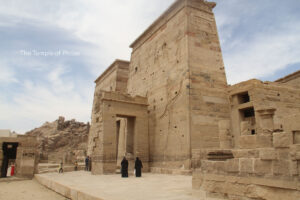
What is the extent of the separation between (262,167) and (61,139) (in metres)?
28.3

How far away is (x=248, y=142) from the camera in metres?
4.02

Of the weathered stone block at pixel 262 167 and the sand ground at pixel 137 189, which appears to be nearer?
the weathered stone block at pixel 262 167

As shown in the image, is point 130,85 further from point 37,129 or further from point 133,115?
point 37,129

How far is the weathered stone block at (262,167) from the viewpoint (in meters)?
3.44

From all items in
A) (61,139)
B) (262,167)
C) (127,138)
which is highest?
(61,139)

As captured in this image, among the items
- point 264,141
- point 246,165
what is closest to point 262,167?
point 246,165

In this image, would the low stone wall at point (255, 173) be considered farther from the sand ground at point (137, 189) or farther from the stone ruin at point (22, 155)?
the stone ruin at point (22, 155)

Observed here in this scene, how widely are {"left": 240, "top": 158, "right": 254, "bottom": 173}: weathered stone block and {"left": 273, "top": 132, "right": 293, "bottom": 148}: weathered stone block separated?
51 centimetres

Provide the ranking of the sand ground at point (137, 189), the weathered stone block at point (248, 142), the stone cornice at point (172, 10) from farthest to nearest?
the stone cornice at point (172, 10), the sand ground at point (137, 189), the weathered stone block at point (248, 142)

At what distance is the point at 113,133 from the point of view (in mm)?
10938

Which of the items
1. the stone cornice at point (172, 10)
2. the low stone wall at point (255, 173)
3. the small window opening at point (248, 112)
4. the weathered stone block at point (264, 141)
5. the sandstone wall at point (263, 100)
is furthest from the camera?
the stone cornice at point (172, 10)

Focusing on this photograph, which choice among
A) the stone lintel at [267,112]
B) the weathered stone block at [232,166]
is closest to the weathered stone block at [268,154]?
the weathered stone block at [232,166]

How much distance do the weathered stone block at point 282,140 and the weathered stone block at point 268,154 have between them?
0.10 meters

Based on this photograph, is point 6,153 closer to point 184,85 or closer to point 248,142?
point 184,85
